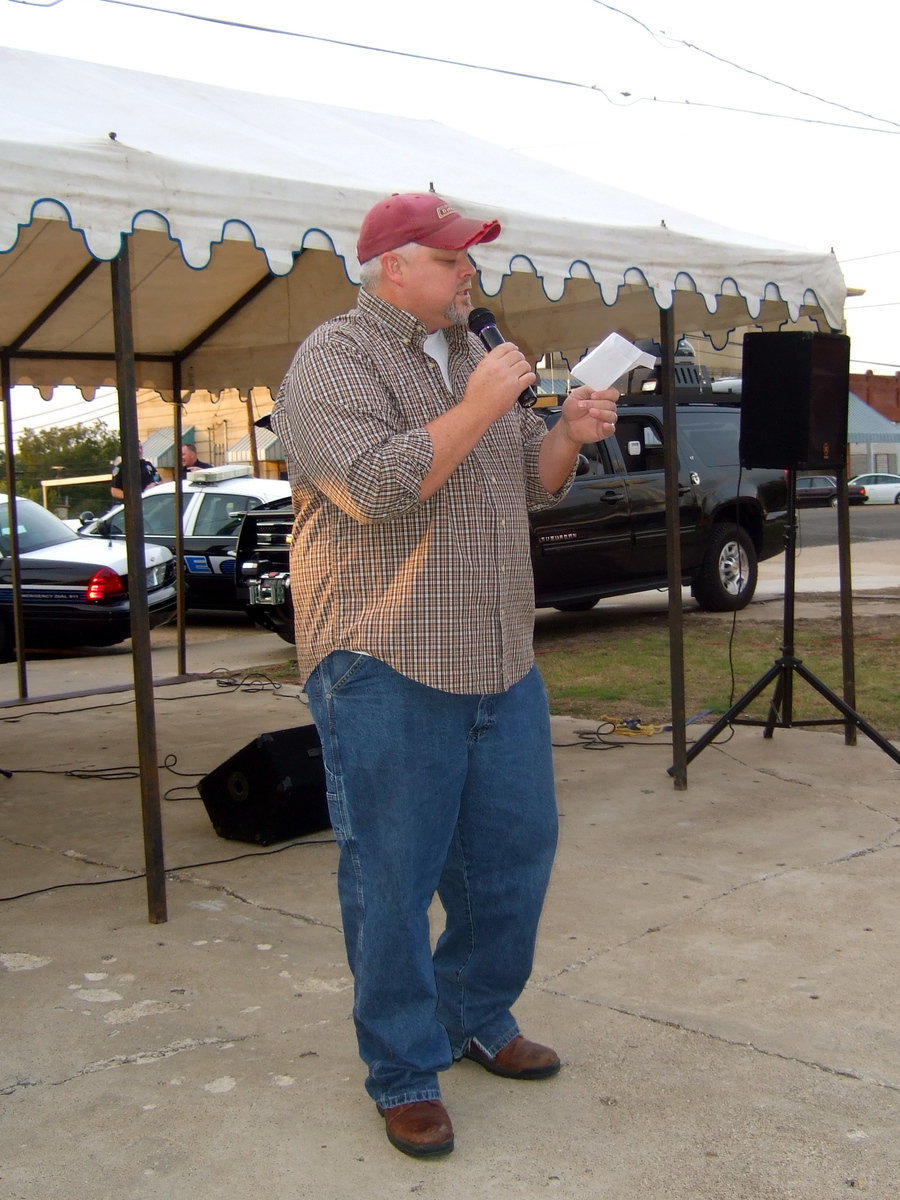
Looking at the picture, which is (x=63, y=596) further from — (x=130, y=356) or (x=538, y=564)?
(x=130, y=356)

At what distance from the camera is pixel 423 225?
264 centimetres

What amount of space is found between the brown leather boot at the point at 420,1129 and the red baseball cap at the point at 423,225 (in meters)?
1.82

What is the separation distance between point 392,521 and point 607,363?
0.71 meters

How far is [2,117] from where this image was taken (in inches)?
151

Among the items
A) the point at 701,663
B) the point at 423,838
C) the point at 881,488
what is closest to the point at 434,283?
the point at 423,838

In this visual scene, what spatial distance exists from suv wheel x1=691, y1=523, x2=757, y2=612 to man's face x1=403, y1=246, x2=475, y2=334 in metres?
9.53

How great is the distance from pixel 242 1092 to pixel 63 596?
874 centimetres

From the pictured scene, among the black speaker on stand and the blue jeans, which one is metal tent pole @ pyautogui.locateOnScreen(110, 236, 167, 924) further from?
the black speaker on stand

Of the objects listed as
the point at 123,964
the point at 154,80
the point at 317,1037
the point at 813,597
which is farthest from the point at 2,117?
the point at 813,597

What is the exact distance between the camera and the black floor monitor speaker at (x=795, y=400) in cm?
582

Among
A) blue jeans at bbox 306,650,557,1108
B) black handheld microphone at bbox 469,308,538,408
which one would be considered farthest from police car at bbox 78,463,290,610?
blue jeans at bbox 306,650,557,1108

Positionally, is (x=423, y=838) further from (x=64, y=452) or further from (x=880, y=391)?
(x=880, y=391)

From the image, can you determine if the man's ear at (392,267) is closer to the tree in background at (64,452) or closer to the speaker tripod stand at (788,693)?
the speaker tripod stand at (788,693)

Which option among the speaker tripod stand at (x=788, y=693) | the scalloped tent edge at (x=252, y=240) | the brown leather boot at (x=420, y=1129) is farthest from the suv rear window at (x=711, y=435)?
the brown leather boot at (x=420, y=1129)
